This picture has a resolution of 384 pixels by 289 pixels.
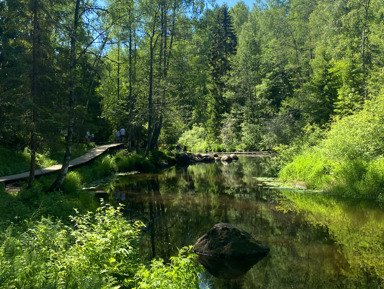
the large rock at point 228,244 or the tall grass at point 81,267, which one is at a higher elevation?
the tall grass at point 81,267

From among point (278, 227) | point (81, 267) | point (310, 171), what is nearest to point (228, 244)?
point (278, 227)

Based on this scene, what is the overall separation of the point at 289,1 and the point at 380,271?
71.8 meters

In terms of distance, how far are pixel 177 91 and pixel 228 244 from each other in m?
20.4

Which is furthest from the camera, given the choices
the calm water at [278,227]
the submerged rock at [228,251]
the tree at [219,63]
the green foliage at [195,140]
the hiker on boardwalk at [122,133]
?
the tree at [219,63]

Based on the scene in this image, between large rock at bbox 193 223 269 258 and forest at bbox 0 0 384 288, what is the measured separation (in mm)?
2193

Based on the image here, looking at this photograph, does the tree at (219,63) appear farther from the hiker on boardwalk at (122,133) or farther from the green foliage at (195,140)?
the hiker on boardwalk at (122,133)

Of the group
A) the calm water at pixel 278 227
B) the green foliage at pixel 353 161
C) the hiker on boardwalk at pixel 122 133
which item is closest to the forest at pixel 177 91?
the green foliage at pixel 353 161

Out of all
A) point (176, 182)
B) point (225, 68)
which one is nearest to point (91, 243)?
point (176, 182)

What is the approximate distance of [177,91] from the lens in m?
26.0

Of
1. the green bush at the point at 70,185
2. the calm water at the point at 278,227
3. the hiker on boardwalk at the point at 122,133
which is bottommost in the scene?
the calm water at the point at 278,227

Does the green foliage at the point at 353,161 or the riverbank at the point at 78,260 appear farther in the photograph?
the green foliage at the point at 353,161

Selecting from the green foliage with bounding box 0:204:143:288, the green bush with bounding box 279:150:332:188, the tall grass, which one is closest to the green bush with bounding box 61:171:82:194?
the green foliage with bounding box 0:204:143:288

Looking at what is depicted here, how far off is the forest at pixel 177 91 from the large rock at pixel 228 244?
2193mm

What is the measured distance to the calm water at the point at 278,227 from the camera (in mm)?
5918
